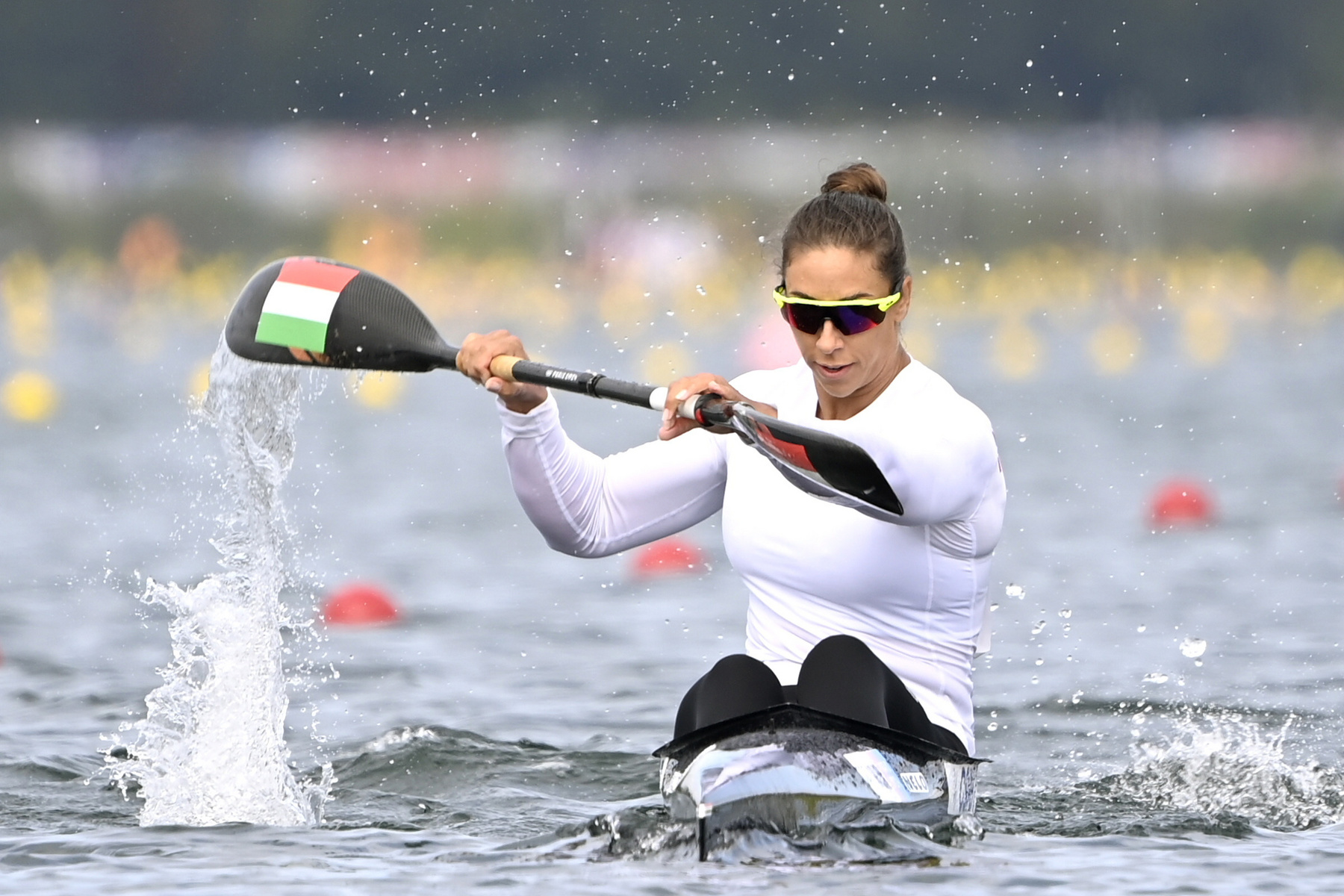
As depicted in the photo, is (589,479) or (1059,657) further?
(1059,657)

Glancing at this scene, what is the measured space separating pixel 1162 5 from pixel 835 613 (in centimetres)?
3631

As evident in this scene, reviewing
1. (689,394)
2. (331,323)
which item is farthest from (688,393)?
(331,323)

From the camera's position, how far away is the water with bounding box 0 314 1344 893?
4191 millimetres

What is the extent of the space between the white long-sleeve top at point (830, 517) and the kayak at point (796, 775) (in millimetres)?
202

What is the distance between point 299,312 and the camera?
4.80 meters

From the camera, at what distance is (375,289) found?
15.8ft

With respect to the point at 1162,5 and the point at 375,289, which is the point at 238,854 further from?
the point at 1162,5

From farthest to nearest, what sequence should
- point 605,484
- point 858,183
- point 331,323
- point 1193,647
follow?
point 1193,647 → point 331,323 → point 605,484 → point 858,183

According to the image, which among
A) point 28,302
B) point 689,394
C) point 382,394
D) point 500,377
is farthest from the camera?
point 28,302

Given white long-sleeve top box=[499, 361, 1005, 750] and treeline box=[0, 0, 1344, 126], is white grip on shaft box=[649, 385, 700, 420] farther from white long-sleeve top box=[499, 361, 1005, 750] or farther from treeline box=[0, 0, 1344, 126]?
treeline box=[0, 0, 1344, 126]

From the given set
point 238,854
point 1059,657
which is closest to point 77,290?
point 1059,657

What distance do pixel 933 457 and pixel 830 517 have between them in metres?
0.31

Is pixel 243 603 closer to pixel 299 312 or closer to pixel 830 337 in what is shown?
pixel 299 312

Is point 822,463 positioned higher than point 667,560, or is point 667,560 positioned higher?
point 667,560
